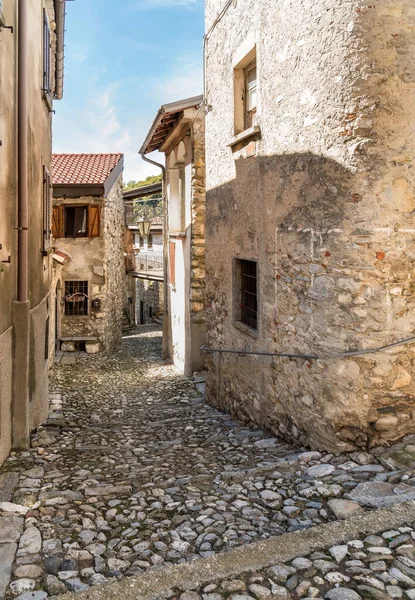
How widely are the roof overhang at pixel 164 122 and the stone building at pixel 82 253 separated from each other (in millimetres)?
2424

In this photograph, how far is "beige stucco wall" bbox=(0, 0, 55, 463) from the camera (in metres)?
5.09

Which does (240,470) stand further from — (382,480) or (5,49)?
(5,49)

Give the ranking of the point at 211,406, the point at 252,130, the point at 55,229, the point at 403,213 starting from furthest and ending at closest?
the point at 55,229, the point at 211,406, the point at 252,130, the point at 403,213

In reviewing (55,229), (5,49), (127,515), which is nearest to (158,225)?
(55,229)

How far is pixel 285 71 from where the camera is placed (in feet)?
17.1

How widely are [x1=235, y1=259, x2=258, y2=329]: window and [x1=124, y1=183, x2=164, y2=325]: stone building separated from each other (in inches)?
513

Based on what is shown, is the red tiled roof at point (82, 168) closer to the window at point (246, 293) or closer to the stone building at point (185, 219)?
the stone building at point (185, 219)

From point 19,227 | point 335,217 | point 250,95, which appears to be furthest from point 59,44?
point 335,217

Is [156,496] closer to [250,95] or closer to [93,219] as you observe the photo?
[250,95]

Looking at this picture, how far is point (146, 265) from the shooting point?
89.6 feet

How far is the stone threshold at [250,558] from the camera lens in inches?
107

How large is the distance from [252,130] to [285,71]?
88 centimetres

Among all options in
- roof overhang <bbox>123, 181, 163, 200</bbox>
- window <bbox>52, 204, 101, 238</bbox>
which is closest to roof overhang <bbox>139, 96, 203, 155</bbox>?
window <bbox>52, 204, 101, 238</bbox>

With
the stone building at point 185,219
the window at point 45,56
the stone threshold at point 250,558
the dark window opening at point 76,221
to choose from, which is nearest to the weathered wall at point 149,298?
the dark window opening at point 76,221
